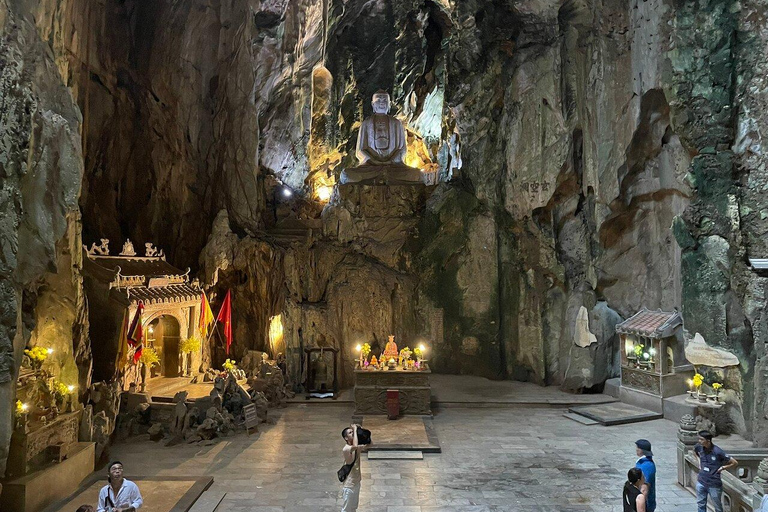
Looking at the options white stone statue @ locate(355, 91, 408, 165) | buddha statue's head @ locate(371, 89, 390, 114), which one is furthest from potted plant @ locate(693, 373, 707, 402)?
buddha statue's head @ locate(371, 89, 390, 114)

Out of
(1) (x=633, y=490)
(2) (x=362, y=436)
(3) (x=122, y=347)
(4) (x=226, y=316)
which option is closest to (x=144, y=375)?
(3) (x=122, y=347)

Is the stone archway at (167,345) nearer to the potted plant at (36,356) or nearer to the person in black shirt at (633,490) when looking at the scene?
the potted plant at (36,356)

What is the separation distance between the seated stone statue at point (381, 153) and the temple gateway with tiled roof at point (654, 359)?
10.6m

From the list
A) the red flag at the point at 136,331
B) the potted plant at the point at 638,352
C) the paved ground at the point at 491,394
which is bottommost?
the paved ground at the point at 491,394

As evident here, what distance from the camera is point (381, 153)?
81.7 ft

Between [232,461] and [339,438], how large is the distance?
2.84 metres

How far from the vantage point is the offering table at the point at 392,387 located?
16609mm

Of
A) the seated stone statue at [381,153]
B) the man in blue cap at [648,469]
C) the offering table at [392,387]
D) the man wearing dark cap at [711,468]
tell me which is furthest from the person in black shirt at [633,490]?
the seated stone statue at [381,153]

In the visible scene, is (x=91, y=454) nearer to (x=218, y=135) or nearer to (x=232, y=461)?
(x=232, y=461)

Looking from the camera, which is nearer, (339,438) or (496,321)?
(339,438)

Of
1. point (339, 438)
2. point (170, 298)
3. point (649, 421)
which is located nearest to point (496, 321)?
point (649, 421)

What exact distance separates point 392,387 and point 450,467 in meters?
4.44

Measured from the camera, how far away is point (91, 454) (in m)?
12.1

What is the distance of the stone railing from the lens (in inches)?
314
